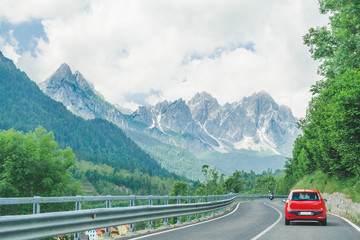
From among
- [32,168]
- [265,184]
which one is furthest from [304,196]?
[265,184]

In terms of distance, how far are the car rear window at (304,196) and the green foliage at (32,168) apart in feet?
108

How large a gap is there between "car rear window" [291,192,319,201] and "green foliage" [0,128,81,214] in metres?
32.8

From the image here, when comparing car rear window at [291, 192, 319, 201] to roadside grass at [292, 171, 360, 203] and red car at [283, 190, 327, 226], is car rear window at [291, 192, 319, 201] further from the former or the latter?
roadside grass at [292, 171, 360, 203]

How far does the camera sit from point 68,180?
160 feet

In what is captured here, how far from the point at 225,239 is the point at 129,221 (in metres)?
2.93

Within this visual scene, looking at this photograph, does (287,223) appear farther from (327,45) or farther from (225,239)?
(327,45)

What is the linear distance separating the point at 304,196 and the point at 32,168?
3643 centimetres

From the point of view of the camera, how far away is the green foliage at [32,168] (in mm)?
43325

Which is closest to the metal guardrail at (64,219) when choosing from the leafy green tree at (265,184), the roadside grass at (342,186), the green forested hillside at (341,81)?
the green forested hillside at (341,81)

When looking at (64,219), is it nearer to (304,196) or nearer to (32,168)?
(304,196)

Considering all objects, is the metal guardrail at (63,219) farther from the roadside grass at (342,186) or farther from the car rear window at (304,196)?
the roadside grass at (342,186)

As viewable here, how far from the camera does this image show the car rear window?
1666cm

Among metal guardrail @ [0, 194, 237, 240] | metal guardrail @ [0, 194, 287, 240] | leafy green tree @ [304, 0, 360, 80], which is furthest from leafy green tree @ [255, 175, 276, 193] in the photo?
metal guardrail @ [0, 194, 287, 240]

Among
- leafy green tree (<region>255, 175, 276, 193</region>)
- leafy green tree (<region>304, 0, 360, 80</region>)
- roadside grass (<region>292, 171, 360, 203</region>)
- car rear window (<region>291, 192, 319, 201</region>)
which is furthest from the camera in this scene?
leafy green tree (<region>255, 175, 276, 193</region>)
